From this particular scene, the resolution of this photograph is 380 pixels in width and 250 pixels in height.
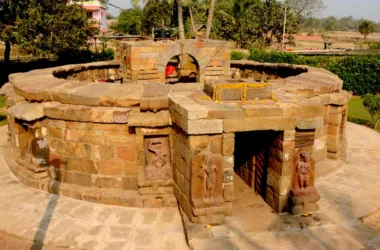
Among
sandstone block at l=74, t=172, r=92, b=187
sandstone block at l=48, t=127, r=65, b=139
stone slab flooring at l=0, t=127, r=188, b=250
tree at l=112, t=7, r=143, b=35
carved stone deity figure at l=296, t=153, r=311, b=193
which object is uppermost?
tree at l=112, t=7, r=143, b=35

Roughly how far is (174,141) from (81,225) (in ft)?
6.47

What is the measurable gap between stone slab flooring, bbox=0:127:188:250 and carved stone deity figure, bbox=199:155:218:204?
67 centimetres

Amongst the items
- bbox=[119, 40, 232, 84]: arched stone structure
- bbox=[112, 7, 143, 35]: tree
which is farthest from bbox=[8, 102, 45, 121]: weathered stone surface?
bbox=[112, 7, 143, 35]: tree

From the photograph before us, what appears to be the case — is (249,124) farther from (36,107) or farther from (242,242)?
(36,107)

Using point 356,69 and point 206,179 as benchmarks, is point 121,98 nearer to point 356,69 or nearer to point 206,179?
point 206,179

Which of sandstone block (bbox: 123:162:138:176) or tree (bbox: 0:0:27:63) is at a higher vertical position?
tree (bbox: 0:0:27:63)

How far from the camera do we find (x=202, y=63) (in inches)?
470

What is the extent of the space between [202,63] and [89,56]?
12.2 metres

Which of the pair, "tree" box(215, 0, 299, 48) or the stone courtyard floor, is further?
"tree" box(215, 0, 299, 48)

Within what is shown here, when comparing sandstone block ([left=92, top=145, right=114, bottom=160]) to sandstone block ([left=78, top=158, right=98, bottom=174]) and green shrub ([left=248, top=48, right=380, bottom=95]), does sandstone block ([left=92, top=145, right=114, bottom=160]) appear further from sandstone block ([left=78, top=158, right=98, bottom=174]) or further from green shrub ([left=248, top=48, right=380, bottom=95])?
green shrub ([left=248, top=48, right=380, bottom=95])

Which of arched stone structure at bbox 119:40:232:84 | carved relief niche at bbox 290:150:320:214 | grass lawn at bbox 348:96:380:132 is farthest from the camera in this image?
grass lawn at bbox 348:96:380:132

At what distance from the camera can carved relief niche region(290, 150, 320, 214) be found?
5930 millimetres

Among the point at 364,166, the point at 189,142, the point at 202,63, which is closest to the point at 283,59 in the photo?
the point at 202,63

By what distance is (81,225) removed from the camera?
229 inches
